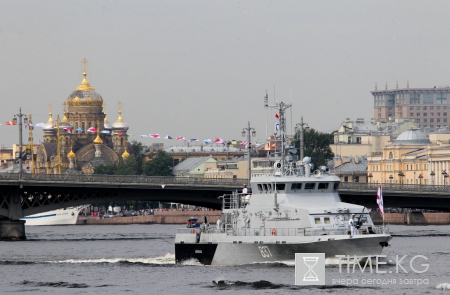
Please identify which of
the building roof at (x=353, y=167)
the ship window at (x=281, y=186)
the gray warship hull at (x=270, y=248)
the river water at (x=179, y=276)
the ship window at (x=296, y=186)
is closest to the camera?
the river water at (x=179, y=276)

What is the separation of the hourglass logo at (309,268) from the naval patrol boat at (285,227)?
84 centimetres

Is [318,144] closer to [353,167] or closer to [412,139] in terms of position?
[353,167]

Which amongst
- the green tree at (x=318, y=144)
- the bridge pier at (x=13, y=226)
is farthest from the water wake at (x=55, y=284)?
the green tree at (x=318, y=144)

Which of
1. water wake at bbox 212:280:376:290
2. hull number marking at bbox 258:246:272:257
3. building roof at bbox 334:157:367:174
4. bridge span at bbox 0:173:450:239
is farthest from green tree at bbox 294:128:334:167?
water wake at bbox 212:280:376:290

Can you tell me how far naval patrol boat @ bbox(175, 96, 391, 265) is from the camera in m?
59.4

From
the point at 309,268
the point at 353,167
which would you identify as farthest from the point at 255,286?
the point at 353,167

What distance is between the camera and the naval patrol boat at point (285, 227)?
59406 mm

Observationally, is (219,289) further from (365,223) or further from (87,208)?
(87,208)

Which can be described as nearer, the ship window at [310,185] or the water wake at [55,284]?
the water wake at [55,284]

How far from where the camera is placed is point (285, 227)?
60781 millimetres

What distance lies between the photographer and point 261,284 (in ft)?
177

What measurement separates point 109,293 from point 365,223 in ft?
42.1

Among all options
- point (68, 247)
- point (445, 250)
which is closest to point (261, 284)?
point (445, 250)

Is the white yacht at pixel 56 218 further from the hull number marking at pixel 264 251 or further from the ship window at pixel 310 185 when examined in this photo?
the hull number marking at pixel 264 251
